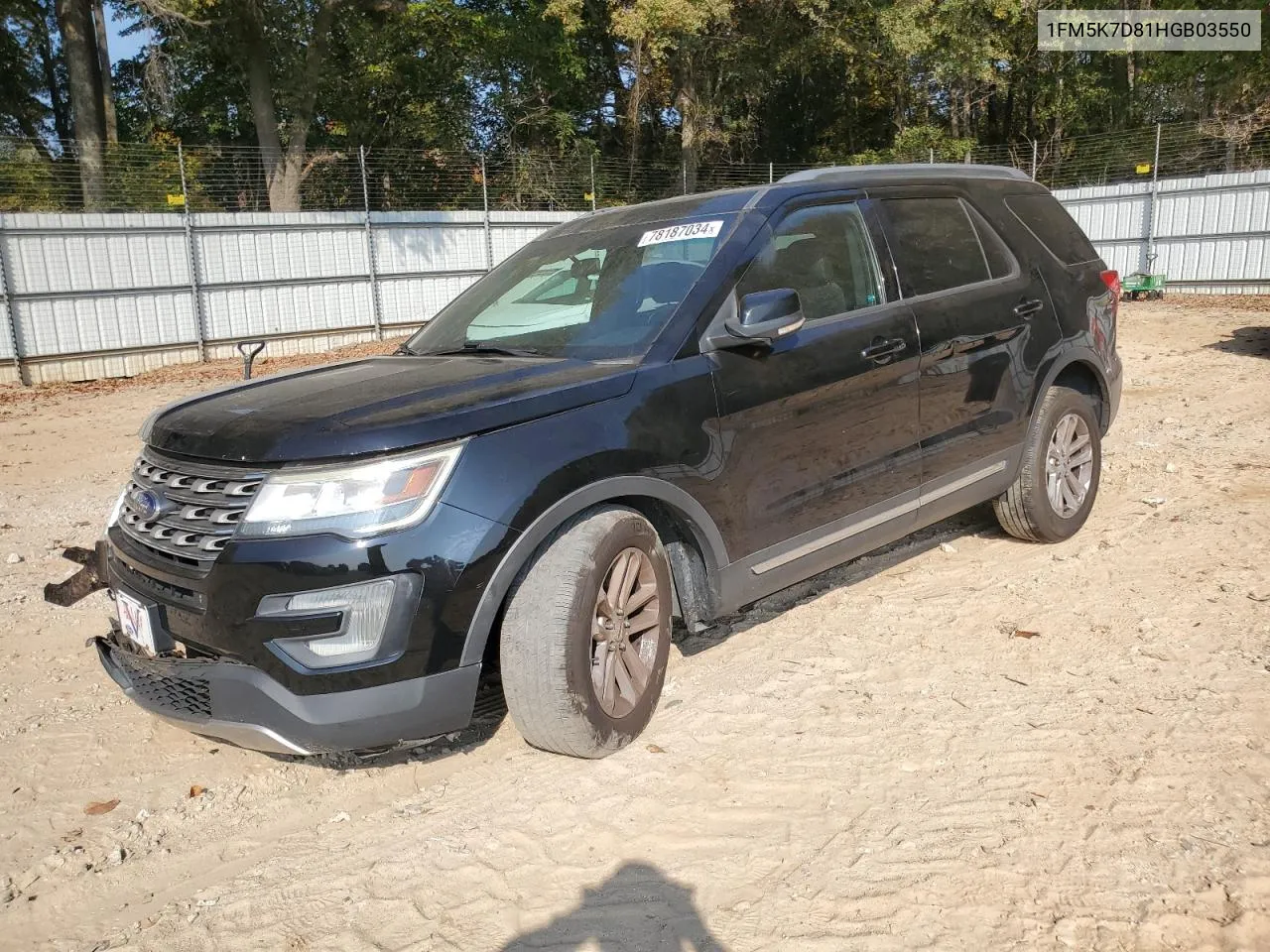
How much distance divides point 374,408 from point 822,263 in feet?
6.35

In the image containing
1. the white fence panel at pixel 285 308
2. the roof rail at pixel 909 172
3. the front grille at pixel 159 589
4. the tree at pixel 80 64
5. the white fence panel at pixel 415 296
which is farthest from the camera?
the tree at pixel 80 64

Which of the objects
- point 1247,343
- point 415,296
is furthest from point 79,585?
point 415,296

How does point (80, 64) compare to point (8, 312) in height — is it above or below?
above

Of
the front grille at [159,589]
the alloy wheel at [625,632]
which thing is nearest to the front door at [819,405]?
the alloy wheel at [625,632]

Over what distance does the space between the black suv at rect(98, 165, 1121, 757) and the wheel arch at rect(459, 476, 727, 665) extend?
0.03ft

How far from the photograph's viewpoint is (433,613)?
2.81m

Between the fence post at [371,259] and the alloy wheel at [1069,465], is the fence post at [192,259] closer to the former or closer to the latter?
the fence post at [371,259]

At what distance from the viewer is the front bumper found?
2.79m

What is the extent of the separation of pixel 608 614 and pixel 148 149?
15.8m

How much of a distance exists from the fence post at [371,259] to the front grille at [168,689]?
15724 mm

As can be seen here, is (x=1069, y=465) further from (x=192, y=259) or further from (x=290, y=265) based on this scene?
(x=290, y=265)

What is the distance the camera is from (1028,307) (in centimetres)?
477

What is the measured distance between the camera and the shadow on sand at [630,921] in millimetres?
2457

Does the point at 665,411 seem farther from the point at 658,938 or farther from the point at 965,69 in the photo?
the point at 965,69
